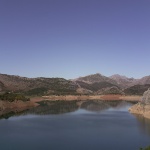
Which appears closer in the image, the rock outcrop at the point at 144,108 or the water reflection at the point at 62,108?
the rock outcrop at the point at 144,108

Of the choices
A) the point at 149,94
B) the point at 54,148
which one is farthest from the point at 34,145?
the point at 149,94

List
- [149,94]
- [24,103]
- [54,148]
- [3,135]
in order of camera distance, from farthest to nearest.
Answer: [24,103] < [149,94] < [3,135] < [54,148]

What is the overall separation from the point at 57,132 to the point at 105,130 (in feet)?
36.1

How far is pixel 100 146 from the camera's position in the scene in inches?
1855

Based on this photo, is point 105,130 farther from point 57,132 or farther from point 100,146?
point 100,146

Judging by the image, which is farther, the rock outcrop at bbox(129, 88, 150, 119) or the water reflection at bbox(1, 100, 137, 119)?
the water reflection at bbox(1, 100, 137, 119)

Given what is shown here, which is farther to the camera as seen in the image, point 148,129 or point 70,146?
point 148,129

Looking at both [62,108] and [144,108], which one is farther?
[62,108]

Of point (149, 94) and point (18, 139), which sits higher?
point (149, 94)

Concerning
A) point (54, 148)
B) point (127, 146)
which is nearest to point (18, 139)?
point (54, 148)

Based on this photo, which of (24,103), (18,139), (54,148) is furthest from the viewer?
(24,103)

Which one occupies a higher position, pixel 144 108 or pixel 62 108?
pixel 144 108

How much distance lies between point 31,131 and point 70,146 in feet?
56.9

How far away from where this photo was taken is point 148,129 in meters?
64.1
